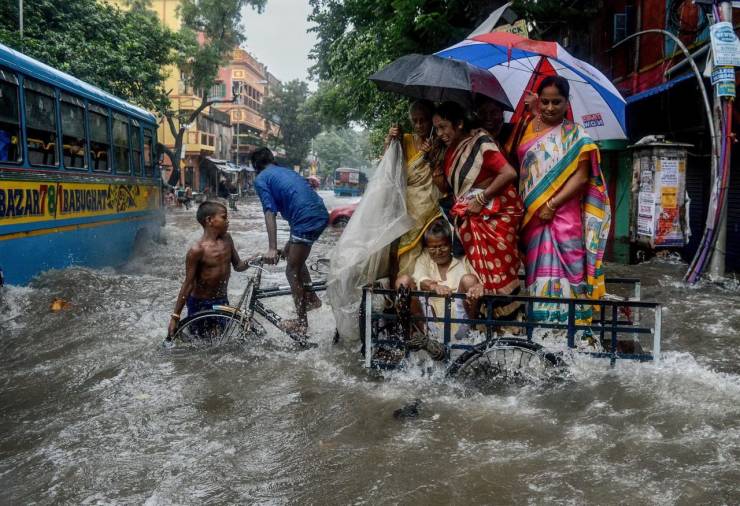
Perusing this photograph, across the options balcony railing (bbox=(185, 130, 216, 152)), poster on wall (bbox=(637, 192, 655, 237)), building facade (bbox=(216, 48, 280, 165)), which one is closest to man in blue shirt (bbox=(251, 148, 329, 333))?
poster on wall (bbox=(637, 192, 655, 237))

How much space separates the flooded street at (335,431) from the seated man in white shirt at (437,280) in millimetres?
299

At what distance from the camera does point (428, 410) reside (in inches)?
156

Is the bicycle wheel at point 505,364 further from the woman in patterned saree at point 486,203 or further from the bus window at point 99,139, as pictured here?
the bus window at point 99,139

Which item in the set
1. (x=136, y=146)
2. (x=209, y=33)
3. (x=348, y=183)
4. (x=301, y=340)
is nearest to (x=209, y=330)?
(x=301, y=340)

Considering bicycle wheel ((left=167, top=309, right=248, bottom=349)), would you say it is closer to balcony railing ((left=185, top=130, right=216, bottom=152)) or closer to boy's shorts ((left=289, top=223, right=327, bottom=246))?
boy's shorts ((left=289, top=223, right=327, bottom=246))

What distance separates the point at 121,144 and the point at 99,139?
1.06 m

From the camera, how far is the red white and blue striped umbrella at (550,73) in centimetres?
486

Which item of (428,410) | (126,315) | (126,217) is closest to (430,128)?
(428,410)

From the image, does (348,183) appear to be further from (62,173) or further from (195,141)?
(62,173)

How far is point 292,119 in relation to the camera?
174 ft

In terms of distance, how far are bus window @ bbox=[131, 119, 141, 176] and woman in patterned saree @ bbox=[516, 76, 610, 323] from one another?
8.52m

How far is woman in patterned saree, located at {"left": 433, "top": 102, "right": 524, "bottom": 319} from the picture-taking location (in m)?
4.03

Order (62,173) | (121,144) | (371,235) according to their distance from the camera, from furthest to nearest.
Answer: (121,144), (62,173), (371,235)

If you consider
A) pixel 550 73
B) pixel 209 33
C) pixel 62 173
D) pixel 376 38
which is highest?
pixel 209 33
